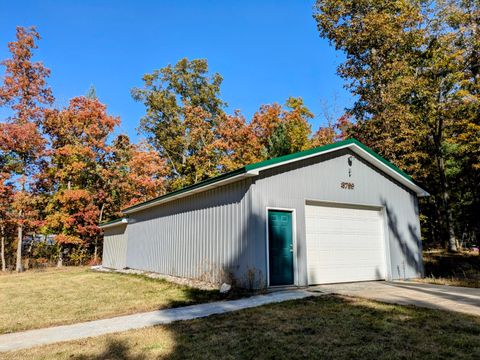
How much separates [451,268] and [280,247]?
9133 millimetres

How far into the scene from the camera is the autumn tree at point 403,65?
16.6 m

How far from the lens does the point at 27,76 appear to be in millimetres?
20609

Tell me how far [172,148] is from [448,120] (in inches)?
783

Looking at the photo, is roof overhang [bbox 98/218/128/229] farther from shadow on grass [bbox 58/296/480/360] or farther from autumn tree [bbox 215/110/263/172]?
shadow on grass [bbox 58/296/480/360]

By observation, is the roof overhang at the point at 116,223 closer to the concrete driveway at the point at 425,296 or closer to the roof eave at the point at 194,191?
the roof eave at the point at 194,191

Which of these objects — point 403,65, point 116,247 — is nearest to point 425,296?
point 403,65

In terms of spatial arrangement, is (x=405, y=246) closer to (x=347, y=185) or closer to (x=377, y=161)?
(x=377, y=161)

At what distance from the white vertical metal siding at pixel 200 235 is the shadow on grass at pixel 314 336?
2.84m

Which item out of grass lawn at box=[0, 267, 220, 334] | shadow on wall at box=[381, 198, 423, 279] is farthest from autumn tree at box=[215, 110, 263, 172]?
grass lawn at box=[0, 267, 220, 334]

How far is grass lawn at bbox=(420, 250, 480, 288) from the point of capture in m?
10.8

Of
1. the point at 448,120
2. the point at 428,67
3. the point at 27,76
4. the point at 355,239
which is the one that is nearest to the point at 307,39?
the point at 428,67

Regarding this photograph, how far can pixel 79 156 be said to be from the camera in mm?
21703

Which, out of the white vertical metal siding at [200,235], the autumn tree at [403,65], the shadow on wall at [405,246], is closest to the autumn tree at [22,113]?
the white vertical metal siding at [200,235]

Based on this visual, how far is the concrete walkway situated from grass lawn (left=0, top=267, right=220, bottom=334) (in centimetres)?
50
